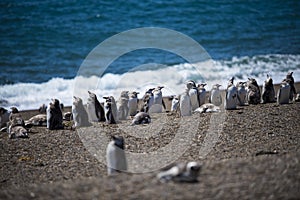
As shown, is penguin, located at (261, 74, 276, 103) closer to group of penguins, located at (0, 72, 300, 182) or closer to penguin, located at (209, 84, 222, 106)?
group of penguins, located at (0, 72, 300, 182)

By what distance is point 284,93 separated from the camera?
15.6m

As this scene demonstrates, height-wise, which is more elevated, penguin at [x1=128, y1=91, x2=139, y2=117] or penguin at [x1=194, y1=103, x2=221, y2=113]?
penguin at [x1=128, y1=91, x2=139, y2=117]

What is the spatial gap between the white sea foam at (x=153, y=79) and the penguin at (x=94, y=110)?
A: 5238 millimetres

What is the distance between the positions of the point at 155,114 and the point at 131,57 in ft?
50.7

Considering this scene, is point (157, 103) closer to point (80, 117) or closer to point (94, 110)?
point (94, 110)

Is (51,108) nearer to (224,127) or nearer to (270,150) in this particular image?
(224,127)

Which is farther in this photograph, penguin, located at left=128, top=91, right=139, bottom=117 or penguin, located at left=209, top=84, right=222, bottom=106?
penguin, located at left=209, top=84, right=222, bottom=106

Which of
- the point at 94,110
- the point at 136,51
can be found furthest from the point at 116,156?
the point at 136,51

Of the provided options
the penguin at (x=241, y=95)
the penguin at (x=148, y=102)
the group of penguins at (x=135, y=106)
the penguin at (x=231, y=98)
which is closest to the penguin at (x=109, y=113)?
the group of penguins at (x=135, y=106)

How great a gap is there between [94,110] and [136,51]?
17262 mm

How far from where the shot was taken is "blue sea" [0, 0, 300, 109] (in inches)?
941

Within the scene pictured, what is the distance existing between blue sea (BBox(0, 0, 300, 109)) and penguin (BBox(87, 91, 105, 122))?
533 centimetres

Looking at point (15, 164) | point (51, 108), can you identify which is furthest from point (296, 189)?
point (51, 108)

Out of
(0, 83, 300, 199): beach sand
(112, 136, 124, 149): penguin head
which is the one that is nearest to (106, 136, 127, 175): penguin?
(112, 136, 124, 149): penguin head
